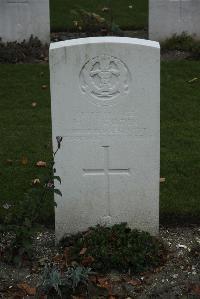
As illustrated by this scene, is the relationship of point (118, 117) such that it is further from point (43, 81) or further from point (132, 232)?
point (43, 81)

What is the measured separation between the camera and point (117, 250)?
482 cm

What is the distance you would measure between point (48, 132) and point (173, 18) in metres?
4.32

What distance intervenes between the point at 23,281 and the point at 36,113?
3619 millimetres

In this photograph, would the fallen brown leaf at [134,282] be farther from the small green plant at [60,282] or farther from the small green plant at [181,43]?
the small green plant at [181,43]

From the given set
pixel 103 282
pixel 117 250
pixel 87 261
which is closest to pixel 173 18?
pixel 117 250

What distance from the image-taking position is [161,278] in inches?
187

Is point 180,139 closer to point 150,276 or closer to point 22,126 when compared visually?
point 22,126

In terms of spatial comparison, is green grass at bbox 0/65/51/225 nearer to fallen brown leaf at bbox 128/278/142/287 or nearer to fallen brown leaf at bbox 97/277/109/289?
fallen brown leaf at bbox 97/277/109/289

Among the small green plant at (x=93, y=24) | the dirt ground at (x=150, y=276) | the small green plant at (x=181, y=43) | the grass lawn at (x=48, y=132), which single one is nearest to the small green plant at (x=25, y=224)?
the dirt ground at (x=150, y=276)

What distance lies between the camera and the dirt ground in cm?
457

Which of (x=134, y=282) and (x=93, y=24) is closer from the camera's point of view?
(x=134, y=282)

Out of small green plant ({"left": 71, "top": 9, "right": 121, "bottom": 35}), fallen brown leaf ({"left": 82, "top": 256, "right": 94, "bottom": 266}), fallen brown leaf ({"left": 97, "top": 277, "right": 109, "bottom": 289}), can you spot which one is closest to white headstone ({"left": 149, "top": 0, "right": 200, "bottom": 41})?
small green plant ({"left": 71, "top": 9, "right": 121, "bottom": 35})

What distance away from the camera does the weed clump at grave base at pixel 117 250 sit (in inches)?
188

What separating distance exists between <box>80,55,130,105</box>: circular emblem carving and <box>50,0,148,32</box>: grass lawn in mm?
7270
